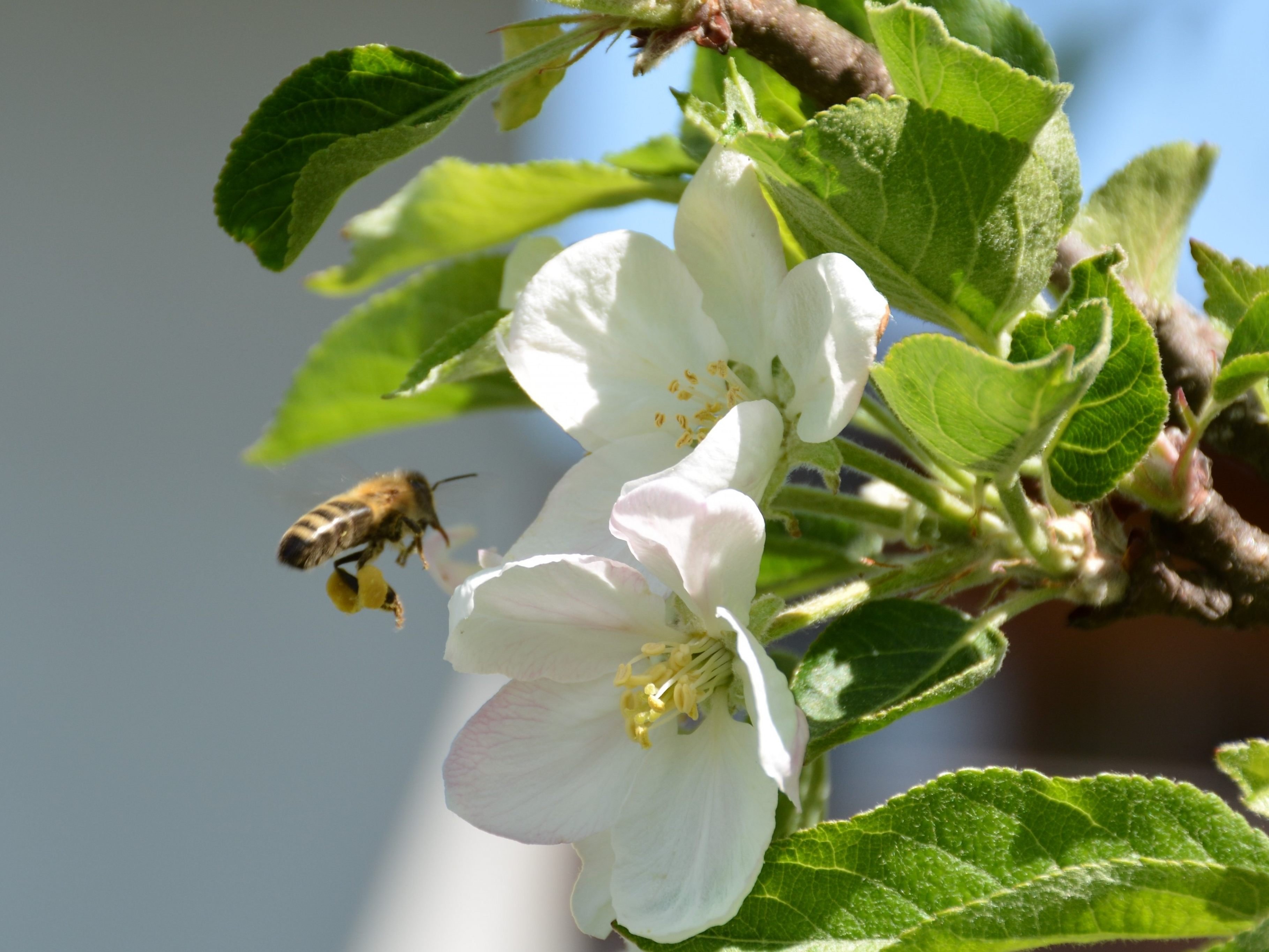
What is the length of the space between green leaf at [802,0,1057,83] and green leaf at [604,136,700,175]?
0.19 m

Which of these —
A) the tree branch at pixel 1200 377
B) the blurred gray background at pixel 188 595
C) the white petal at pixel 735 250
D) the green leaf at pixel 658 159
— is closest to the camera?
the white petal at pixel 735 250

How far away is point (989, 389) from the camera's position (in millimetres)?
406

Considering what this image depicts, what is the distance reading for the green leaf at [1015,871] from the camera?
0.44 meters

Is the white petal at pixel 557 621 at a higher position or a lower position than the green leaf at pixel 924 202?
lower

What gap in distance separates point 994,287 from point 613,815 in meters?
0.28

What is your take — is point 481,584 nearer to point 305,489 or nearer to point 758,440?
point 758,440

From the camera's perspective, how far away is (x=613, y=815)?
0.52 m

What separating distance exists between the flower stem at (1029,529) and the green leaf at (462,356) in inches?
10.1

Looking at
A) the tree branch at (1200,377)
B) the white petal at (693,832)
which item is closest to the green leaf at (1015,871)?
the white petal at (693,832)

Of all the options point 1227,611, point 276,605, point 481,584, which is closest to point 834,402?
point 481,584

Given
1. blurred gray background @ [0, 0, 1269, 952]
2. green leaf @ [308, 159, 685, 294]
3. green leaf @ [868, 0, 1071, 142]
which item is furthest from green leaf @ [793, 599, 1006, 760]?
blurred gray background @ [0, 0, 1269, 952]

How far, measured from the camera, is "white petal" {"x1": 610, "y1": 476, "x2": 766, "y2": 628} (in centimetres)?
42

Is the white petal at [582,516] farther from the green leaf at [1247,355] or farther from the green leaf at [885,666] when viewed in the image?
the green leaf at [1247,355]

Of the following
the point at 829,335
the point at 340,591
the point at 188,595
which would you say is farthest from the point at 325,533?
the point at 188,595
